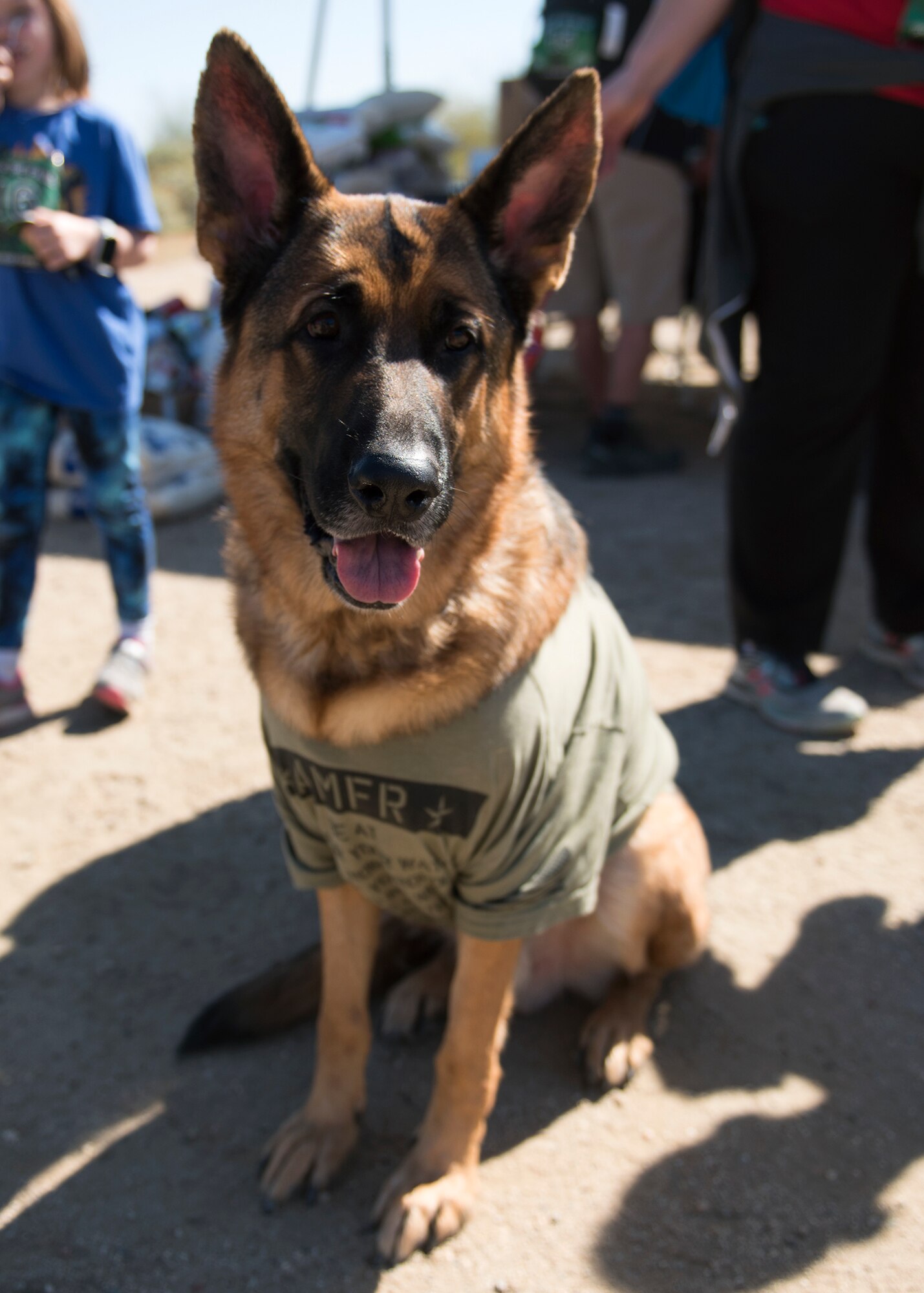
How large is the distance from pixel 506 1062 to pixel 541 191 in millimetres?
1976

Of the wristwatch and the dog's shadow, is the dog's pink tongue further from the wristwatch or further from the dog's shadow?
the wristwatch

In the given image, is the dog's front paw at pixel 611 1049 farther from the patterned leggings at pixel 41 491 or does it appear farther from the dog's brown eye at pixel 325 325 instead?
the patterned leggings at pixel 41 491

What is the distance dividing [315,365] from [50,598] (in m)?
3.44

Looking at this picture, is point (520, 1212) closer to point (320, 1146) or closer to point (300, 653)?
point (320, 1146)

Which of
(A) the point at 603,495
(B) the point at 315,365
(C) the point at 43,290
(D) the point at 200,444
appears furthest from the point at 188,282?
(B) the point at 315,365

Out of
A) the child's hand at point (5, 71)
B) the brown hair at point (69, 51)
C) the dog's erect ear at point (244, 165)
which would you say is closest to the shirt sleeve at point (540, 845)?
the dog's erect ear at point (244, 165)

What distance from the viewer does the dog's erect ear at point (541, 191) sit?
191cm

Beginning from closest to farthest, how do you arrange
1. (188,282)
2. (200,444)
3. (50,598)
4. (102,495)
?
1. (102,495)
2. (50,598)
3. (200,444)
4. (188,282)

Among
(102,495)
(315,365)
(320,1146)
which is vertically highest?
(315,365)

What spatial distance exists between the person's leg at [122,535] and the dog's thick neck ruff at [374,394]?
6.10 feet

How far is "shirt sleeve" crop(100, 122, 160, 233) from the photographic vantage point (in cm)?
363

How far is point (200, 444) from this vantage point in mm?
6230

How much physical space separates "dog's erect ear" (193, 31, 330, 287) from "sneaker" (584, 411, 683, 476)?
4828 mm

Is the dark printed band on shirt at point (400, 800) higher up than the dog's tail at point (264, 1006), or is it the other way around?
the dark printed band on shirt at point (400, 800)
